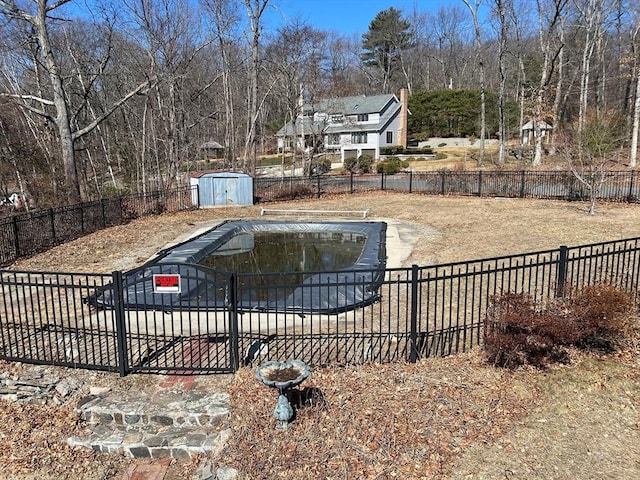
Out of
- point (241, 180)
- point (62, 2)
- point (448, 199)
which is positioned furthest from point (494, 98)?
point (62, 2)

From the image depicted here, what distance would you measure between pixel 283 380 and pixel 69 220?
1135cm

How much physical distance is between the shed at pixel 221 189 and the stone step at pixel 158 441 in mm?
16308

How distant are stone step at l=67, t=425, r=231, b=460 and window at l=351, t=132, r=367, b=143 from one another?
4452cm

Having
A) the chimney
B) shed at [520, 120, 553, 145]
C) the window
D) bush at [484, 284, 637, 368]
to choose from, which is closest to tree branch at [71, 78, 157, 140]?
bush at [484, 284, 637, 368]

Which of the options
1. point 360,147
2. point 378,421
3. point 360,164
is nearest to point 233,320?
point 378,421

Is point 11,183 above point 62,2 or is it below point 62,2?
below

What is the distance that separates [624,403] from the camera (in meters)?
4.70

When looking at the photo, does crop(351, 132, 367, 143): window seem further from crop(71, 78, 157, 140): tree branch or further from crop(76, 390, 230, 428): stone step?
crop(76, 390, 230, 428): stone step

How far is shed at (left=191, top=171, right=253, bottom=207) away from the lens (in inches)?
797

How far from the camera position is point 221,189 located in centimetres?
2062

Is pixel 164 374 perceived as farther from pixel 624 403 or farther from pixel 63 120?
pixel 63 120

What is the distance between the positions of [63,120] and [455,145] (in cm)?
3942

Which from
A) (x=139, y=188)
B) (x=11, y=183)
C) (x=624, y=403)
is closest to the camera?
(x=624, y=403)

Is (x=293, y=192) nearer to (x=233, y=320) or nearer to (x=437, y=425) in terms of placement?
(x=233, y=320)
